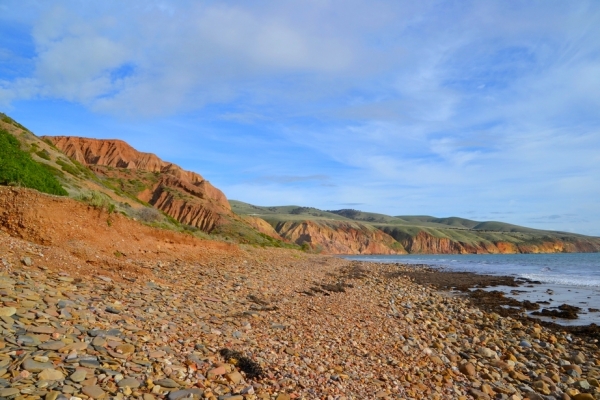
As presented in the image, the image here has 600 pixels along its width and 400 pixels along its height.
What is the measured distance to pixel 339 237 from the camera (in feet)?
473

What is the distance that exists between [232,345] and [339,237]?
13826 cm

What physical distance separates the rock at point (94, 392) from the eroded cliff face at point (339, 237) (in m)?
123

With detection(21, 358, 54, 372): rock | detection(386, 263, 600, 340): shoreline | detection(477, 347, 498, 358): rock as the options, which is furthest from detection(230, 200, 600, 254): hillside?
detection(21, 358, 54, 372): rock

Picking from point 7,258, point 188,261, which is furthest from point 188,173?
point 7,258

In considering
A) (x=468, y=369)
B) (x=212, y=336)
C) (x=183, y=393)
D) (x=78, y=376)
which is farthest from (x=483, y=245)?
(x=78, y=376)

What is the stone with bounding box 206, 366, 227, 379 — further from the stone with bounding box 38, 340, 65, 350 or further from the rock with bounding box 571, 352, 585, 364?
the rock with bounding box 571, 352, 585, 364

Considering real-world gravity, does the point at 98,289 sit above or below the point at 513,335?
above

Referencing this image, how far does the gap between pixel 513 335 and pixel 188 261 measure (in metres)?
12.7

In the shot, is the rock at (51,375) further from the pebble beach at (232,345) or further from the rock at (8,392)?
the rock at (8,392)

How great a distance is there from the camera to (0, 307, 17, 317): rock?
5.85 m

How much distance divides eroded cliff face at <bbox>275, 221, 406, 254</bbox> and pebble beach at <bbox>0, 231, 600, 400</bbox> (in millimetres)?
115988

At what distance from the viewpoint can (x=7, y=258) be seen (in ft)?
28.8

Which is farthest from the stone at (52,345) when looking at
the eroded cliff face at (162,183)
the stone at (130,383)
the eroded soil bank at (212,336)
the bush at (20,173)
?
the eroded cliff face at (162,183)

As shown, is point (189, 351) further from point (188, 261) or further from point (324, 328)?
point (188, 261)
